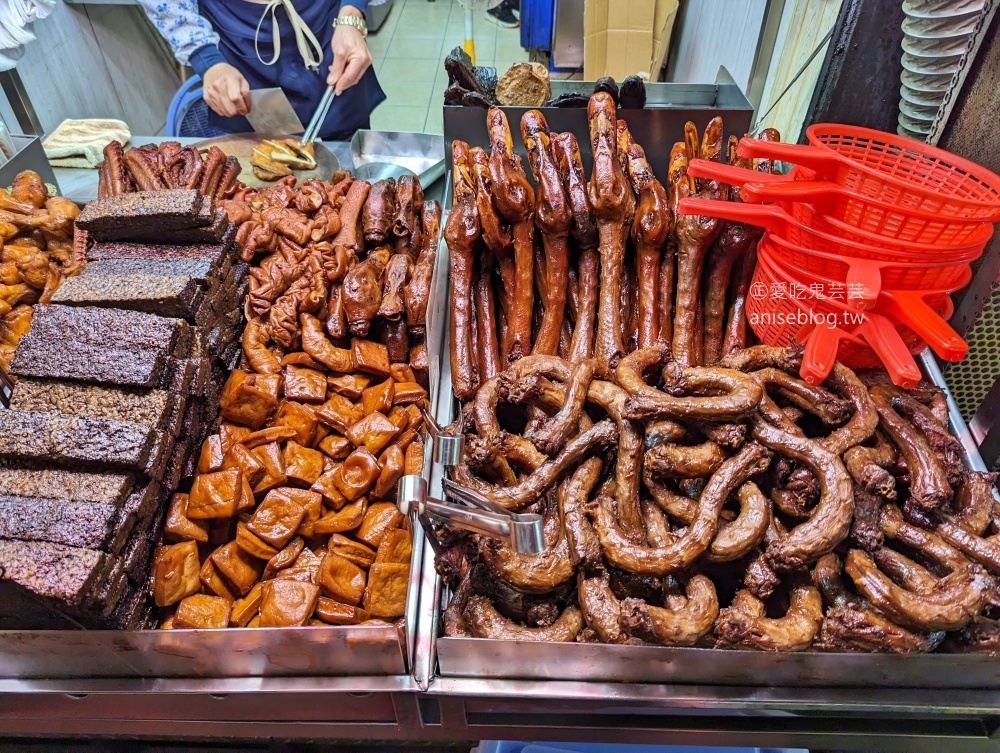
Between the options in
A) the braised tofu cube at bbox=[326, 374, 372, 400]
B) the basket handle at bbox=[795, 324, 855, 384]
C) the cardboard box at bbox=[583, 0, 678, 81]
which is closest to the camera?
the basket handle at bbox=[795, 324, 855, 384]

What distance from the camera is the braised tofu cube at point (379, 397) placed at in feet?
7.59

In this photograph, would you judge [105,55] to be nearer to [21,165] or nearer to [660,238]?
[21,165]

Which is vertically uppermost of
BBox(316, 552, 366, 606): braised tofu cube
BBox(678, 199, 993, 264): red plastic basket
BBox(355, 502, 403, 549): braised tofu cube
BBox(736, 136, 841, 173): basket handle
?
BBox(736, 136, 841, 173): basket handle

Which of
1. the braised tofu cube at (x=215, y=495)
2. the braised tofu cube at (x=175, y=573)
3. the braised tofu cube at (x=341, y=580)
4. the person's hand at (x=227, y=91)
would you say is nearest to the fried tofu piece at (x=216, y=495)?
the braised tofu cube at (x=215, y=495)

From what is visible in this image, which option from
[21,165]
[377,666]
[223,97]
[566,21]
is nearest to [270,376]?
[377,666]

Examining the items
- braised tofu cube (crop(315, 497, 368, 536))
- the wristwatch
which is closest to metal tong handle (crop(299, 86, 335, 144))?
the wristwatch

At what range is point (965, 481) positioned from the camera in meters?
1.66

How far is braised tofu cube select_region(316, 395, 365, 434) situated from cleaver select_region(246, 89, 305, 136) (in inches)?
89.0

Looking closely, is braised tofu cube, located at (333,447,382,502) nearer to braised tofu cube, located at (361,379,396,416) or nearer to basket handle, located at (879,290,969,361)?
braised tofu cube, located at (361,379,396,416)

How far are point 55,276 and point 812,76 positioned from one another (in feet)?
11.6

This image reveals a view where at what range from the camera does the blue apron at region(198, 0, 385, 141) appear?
4.12 m

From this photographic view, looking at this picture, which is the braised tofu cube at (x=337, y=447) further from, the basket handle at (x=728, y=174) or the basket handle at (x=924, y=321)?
the basket handle at (x=924, y=321)

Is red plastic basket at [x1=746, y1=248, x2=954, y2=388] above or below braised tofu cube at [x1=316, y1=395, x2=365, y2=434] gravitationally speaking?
above

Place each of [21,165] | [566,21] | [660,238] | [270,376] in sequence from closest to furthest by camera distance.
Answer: [660,238], [270,376], [21,165], [566,21]
